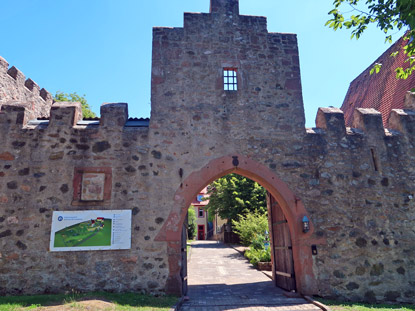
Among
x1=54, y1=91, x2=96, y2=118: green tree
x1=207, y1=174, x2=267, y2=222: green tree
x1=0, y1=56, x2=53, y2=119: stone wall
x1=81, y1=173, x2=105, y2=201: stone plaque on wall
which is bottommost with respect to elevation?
x1=81, y1=173, x2=105, y2=201: stone plaque on wall

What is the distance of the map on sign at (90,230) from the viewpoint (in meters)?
6.93

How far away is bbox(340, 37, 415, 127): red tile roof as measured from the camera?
1114 centimetres

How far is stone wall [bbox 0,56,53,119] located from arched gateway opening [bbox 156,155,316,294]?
6.34 metres

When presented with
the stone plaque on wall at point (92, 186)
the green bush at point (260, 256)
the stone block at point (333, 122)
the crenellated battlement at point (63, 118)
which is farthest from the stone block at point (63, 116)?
the green bush at point (260, 256)

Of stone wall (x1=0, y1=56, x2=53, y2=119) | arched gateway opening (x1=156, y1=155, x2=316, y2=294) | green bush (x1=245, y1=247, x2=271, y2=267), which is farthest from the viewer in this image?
green bush (x1=245, y1=247, x2=271, y2=267)

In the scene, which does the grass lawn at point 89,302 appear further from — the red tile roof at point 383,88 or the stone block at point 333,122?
the red tile roof at point 383,88

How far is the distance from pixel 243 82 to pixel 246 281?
6.13m

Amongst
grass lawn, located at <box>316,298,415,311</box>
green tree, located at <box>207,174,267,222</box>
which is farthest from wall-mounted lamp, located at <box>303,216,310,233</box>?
green tree, located at <box>207,174,267,222</box>

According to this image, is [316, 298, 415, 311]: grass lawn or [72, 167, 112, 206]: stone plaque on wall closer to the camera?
[316, 298, 415, 311]: grass lawn

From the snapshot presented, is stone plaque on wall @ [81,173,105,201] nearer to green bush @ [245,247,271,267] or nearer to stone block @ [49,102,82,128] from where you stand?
stone block @ [49,102,82,128]

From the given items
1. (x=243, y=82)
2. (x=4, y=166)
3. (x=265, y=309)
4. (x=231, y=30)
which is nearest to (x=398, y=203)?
(x=265, y=309)

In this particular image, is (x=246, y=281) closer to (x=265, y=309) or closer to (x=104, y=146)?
(x=265, y=309)

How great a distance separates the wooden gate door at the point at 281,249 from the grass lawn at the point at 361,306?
3.54ft

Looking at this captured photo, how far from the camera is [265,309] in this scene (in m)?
6.22
